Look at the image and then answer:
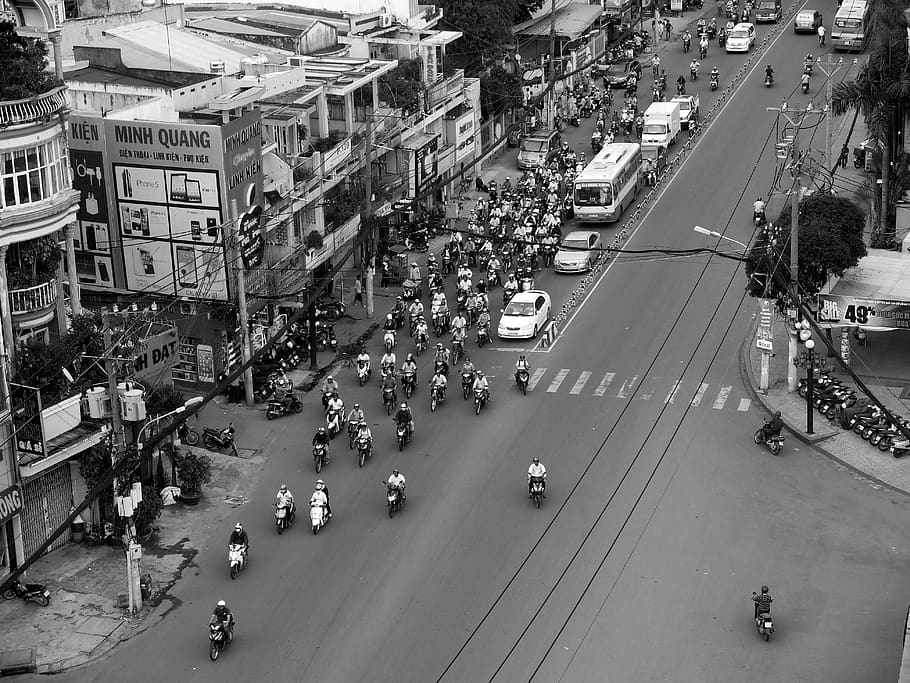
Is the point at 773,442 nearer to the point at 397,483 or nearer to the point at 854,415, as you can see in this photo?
the point at 854,415

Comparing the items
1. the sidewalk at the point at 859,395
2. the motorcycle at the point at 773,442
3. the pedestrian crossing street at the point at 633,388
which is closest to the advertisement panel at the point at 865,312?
the sidewalk at the point at 859,395

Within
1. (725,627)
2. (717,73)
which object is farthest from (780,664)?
(717,73)

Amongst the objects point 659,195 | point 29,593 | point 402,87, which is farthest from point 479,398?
point 659,195

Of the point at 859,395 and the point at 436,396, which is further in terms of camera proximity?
the point at 436,396

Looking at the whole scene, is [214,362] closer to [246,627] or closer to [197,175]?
[197,175]

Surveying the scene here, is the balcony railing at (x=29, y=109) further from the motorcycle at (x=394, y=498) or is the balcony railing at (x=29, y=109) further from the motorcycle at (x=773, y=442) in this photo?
the motorcycle at (x=773, y=442)

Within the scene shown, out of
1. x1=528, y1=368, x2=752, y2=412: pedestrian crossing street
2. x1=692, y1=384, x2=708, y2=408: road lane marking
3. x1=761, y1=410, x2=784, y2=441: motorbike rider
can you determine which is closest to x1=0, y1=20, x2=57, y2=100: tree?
x1=528, y1=368, x2=752, y2=412: pedestrian crossing street
